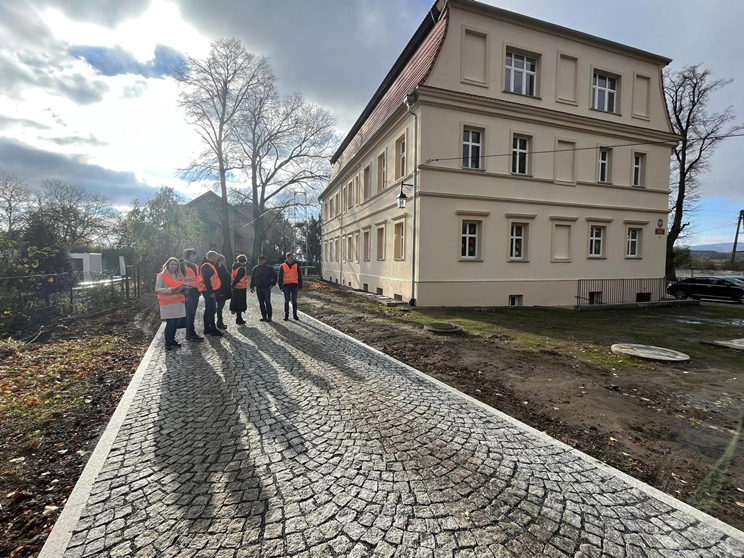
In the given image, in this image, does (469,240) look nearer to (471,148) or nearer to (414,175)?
(414,175)

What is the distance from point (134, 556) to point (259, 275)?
7920 mm

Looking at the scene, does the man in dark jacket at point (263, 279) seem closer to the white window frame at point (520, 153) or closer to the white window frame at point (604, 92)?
the white window frame at point (520, 153)

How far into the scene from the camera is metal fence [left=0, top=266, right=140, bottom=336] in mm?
7617

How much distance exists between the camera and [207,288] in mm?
7797

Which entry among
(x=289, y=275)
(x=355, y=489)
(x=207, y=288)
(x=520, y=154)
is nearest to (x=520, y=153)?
(x=520, y=154)

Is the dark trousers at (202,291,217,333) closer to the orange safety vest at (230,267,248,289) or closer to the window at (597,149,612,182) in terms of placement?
the orange safety vest at (230,267,248,289)

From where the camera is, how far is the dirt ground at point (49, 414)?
95.0 inches

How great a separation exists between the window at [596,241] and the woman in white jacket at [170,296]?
55.3 feet

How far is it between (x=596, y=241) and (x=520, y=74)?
8.31 metres

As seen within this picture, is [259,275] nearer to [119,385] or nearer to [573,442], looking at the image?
[119,385]

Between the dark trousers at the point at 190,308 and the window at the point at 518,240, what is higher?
the window at the point at 518,240

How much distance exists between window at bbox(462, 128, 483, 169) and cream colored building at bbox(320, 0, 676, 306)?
4 centimetres

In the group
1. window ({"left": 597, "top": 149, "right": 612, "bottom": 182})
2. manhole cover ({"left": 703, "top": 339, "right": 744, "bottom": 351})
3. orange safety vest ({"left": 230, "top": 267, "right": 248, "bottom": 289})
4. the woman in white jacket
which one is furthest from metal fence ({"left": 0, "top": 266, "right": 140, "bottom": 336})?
window ({"left": 597, "top": 149, "right": 612, "bottom": 182})

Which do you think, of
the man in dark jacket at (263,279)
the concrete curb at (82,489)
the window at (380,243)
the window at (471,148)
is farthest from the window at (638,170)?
the concrete curb at (82,489)
